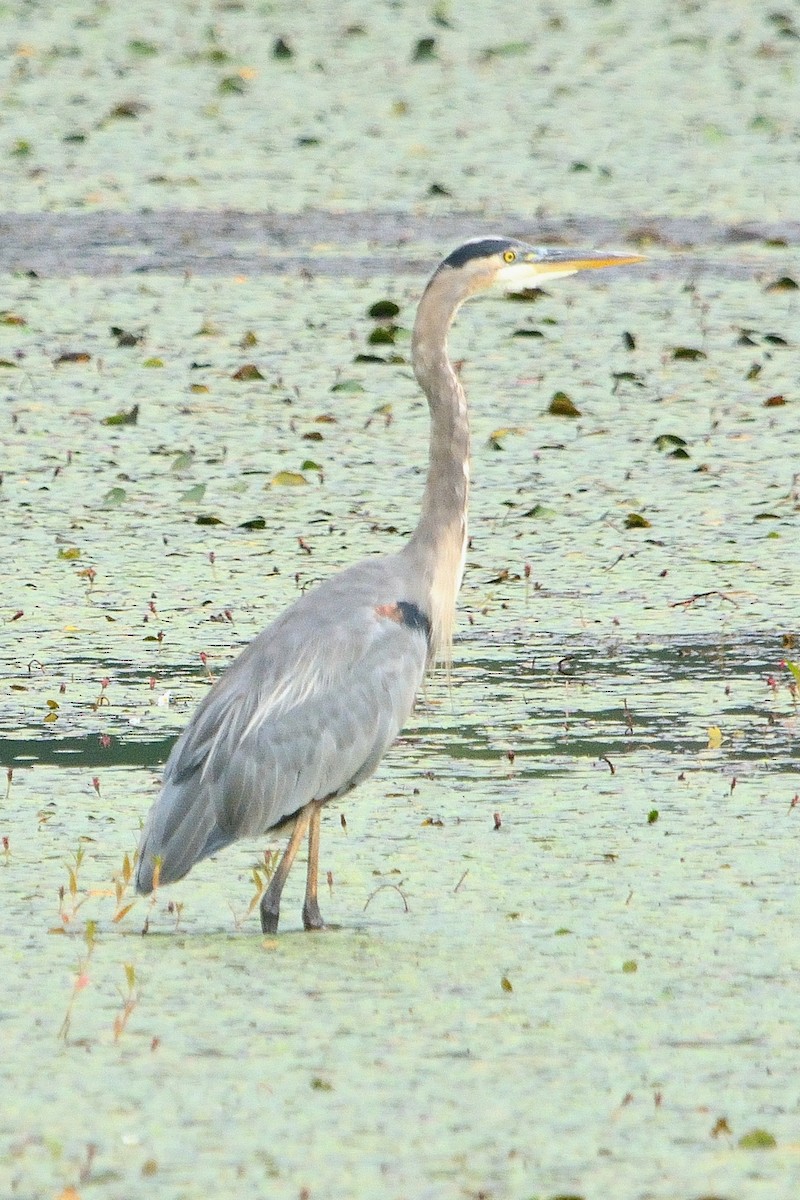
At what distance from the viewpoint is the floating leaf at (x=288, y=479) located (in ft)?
24.5

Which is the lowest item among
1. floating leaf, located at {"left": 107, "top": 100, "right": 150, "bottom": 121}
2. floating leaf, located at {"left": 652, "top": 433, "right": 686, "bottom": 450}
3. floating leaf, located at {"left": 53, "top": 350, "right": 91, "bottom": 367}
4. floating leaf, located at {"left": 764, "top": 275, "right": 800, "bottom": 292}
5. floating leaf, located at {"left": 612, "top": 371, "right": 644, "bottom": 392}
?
floating leaf, located at {"left": 53, "top": 350, "right": 91, "bottom": 367}

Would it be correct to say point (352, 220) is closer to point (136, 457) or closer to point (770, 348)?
point (770, 348)

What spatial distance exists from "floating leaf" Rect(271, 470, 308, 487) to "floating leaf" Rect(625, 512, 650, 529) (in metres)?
1.10

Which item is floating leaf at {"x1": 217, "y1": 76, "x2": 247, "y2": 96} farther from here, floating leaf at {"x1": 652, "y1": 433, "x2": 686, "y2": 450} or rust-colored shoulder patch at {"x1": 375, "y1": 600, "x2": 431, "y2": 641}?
rust-colored shoulder patch at {"x1": 375, "y1": 600, "x2": 431, "y2": 641}

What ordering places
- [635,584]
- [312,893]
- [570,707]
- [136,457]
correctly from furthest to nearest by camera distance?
[136,457]
[635,584]
[570,707]
[312,893]

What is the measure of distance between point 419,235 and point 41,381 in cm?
301

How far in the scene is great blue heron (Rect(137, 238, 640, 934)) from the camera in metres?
4.31

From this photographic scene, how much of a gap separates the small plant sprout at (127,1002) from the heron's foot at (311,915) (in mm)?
435

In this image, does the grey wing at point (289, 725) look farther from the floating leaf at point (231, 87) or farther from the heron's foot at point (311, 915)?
the floating leaf at point (231, 87)

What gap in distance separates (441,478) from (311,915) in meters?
1.08

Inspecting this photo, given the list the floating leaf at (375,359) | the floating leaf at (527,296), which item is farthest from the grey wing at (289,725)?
the floating leaf at (527,296)

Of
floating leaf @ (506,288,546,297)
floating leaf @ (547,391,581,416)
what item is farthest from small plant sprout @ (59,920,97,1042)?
floating leaf @ (506,288,546,297)

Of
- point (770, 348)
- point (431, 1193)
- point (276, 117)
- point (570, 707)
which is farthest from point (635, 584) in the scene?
point (276, 117)

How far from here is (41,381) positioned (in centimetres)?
877
